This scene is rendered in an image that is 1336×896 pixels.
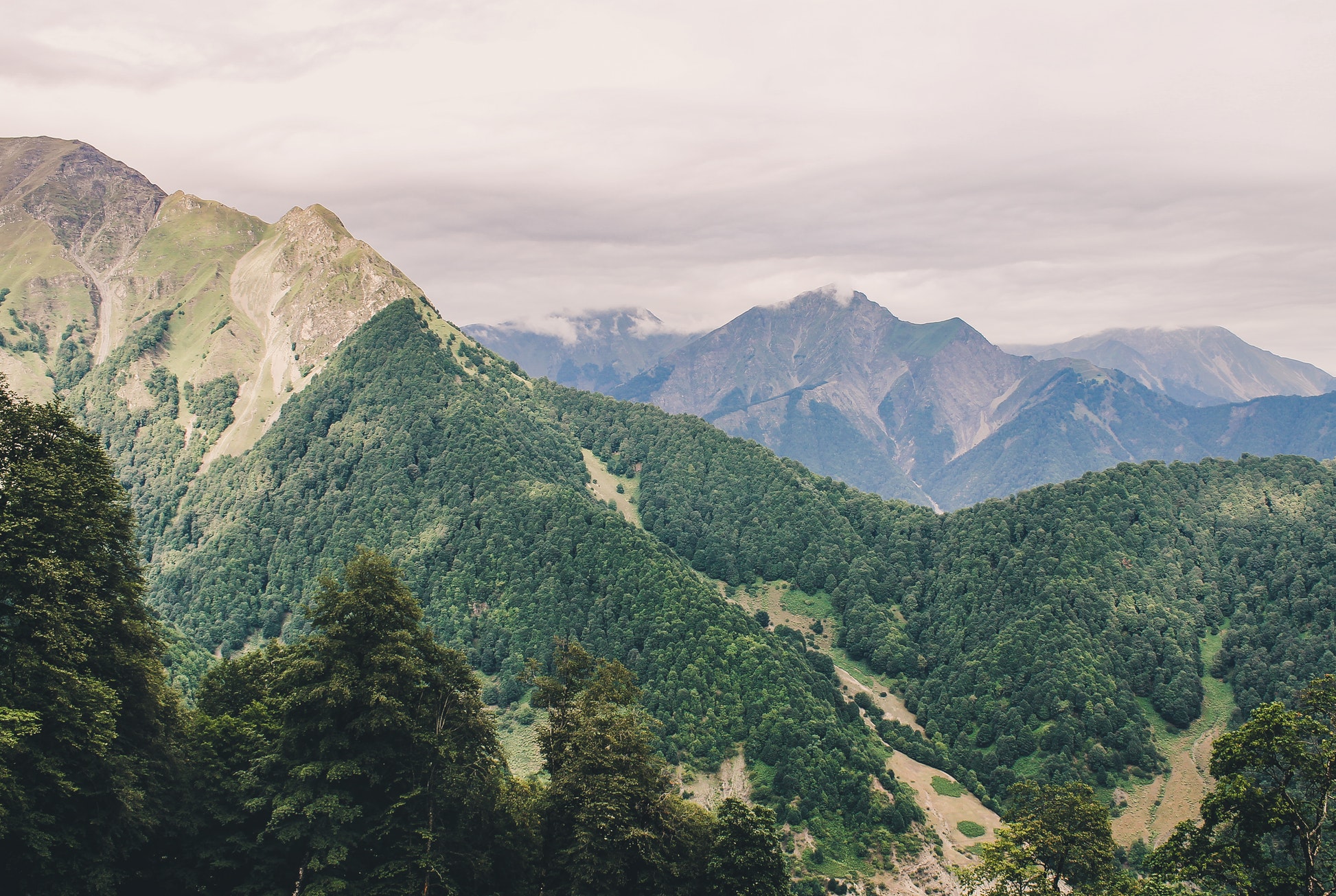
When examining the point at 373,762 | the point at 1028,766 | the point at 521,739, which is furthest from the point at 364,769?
the point at 1028,766

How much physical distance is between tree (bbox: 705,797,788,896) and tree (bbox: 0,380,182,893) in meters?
43.2

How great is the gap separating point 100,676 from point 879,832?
425ft

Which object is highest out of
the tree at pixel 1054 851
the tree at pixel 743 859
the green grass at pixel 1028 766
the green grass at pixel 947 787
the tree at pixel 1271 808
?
the tree at pixel 1271 808

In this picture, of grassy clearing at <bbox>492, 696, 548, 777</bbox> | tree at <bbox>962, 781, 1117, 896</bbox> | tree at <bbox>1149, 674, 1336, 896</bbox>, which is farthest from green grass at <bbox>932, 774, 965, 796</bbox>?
tree at <bbox>1149, 674, 1336, 896</bbox>

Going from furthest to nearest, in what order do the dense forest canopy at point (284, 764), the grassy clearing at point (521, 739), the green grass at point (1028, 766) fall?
the green grass at point (1028, 766)
the grassy clearing at point (521, 739)
the dense forest canopy at point (284, 764)

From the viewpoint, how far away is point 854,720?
623ft

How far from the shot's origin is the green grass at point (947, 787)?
580ft

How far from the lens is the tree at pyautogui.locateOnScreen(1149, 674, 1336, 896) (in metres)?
50.1

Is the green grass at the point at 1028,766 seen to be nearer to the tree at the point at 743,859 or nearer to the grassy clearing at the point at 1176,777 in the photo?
the grassy clearing at the point at 1176,777

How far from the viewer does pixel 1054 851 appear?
66875 millimetres

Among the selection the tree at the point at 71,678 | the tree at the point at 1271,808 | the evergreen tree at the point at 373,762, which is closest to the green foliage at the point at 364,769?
the evergreen tree at the point at 373,762

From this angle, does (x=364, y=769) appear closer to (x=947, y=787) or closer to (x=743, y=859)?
(x=743, y=859)

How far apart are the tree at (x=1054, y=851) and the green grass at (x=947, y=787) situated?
114 meters

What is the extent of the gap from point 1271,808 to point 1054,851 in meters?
19.6
